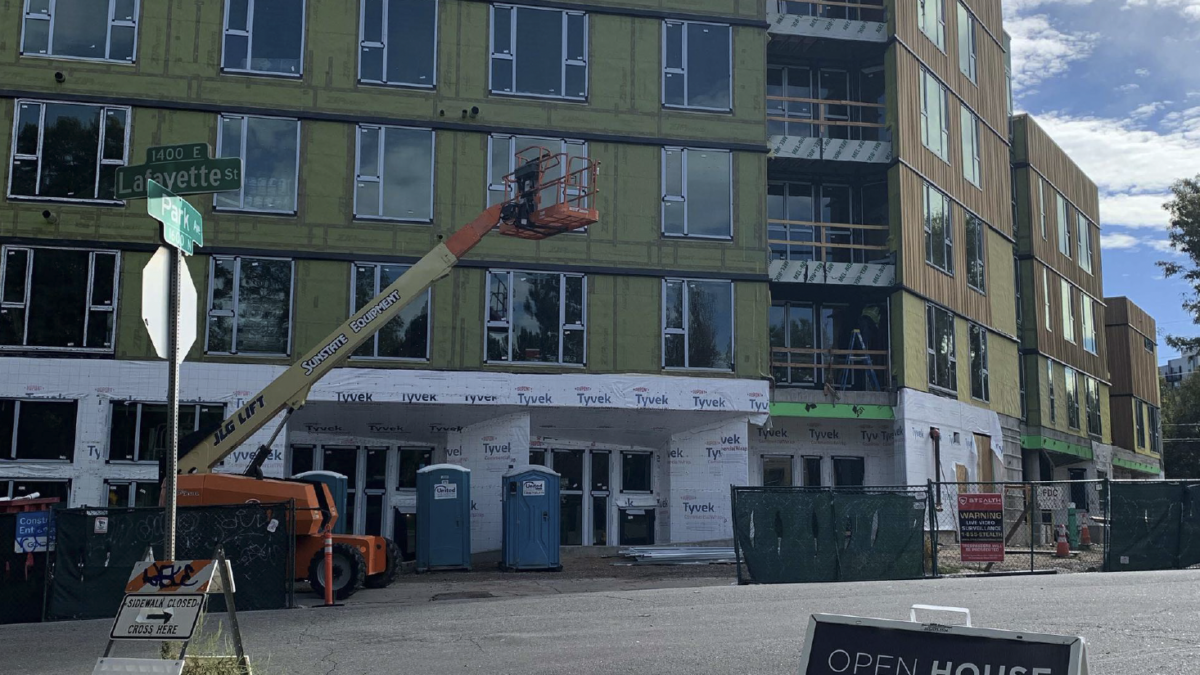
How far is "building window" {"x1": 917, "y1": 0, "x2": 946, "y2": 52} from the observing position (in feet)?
110

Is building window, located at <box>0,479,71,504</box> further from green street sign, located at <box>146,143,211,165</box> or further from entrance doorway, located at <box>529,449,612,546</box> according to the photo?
green street sign, located at <box>146,143,211,165</box>

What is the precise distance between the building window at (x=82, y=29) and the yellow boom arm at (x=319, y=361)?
1052 centimetres

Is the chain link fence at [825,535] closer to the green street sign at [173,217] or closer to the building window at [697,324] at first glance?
the building window at [697,324]

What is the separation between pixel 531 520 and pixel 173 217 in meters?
15.4

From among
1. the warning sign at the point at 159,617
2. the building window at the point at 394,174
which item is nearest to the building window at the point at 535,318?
the building window at the point at 394,174

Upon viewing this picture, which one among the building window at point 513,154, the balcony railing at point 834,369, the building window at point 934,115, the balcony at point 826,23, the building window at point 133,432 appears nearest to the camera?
the building window at point 133,432

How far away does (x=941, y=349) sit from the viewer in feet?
106

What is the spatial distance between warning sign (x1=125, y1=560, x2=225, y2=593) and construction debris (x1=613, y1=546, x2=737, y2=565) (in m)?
16.1

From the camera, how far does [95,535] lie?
55.1ft

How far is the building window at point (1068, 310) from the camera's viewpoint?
142 ft

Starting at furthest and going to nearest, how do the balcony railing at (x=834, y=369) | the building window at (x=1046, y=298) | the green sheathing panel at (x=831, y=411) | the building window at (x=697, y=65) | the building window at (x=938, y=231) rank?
the building window at (x=1046, y=298), the building window at (x=938, y=231), the balcony railing at (x=834, y=369), the green sheathing panel at (x=831, y=411), the building window at (x=697, y=65)

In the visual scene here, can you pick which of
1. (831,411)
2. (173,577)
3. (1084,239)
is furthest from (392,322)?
(1084,239)

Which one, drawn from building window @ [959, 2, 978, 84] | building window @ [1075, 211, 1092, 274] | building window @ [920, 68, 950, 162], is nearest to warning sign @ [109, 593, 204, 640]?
building window @ [920, 68, 950, 162]

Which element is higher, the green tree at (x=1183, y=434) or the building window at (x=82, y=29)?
the building window at (x=82, y=29)
